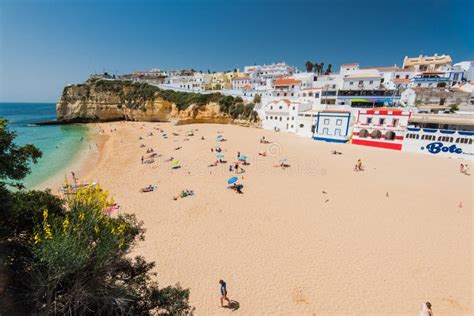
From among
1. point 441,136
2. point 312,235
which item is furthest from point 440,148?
point 312,235

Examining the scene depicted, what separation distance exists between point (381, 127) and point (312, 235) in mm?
23257

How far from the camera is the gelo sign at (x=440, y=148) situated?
23.1 m

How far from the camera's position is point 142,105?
53938 mm

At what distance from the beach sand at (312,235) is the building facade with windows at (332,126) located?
10896 mm

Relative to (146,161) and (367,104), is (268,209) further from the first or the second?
(367,104)

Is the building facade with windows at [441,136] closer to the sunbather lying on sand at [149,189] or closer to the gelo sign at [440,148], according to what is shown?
the gelo sign at [440,148]

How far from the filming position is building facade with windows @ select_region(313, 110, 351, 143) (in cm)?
3077

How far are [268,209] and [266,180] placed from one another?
15.2 ft

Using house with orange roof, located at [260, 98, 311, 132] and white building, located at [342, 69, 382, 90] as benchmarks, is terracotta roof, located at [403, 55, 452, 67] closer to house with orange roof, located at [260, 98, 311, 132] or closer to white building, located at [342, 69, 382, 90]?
white building, located at [342, 69, 382, 90]

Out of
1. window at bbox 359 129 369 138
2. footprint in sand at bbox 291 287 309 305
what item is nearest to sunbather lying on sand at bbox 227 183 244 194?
footprint in sand at bbox 291 287 309 305

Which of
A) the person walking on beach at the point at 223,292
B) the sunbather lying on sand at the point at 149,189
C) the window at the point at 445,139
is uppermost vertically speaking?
the window at the point at 445,139

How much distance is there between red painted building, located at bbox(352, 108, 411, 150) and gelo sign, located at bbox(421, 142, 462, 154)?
2.67 meters

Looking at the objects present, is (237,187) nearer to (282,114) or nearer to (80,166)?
(80,166)

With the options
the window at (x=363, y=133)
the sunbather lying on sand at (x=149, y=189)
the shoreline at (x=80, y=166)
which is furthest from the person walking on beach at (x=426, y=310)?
the window at (x=363, y=133)
